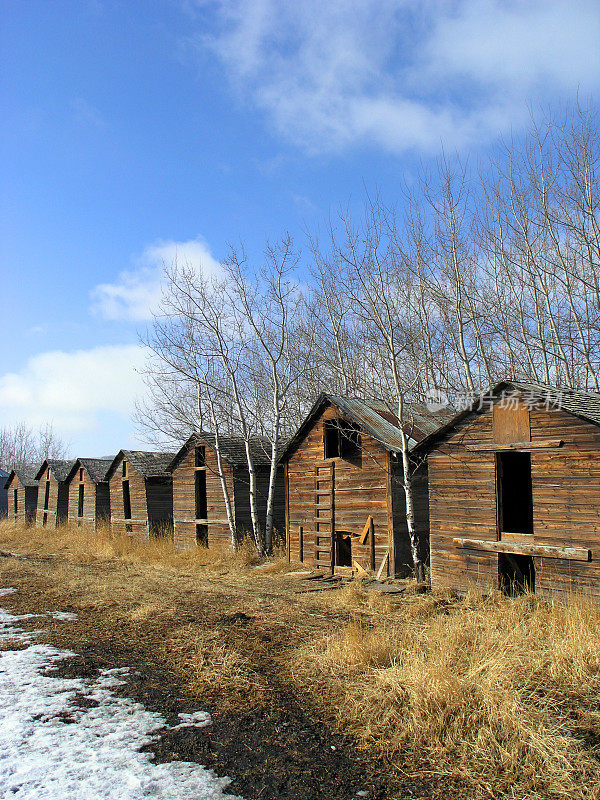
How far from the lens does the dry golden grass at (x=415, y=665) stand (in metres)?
5.20

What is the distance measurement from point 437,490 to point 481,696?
25.8 feet

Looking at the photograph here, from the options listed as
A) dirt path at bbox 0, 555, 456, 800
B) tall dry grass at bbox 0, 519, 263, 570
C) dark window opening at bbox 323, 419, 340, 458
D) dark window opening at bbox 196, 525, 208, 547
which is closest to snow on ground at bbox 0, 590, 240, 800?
dirt path at bbox 0, 555, 456, 800

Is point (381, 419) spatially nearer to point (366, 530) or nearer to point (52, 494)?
point (366, 530)

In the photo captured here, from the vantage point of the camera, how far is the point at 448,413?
1970cm

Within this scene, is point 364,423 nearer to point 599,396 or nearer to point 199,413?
point 599,396

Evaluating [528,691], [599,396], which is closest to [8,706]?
[528,691]

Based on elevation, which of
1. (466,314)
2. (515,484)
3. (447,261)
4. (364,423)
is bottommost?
(515,484)

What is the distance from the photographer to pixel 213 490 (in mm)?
22281

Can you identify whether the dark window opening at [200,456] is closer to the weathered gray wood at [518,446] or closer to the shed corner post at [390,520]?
the shed corner post at [390,520]

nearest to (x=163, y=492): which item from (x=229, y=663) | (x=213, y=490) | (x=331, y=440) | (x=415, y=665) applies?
(x=213, y=490)

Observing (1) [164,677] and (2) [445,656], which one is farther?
(1) [164,677]

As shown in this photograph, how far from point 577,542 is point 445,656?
18.2ft

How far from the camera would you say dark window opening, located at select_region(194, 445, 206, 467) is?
75.2 feet

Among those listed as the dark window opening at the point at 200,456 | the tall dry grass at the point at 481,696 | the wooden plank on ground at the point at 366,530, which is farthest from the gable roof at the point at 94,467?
the tall dry grass at the point at 481,696
